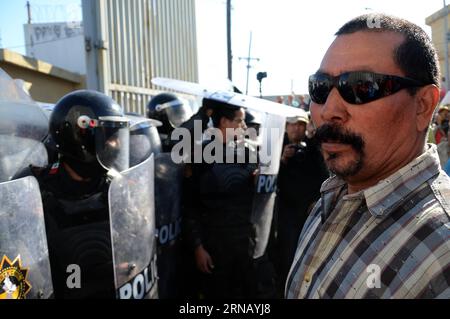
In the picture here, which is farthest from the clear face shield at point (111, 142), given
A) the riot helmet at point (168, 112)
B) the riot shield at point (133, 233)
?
the riot helmet at point (168, 112)

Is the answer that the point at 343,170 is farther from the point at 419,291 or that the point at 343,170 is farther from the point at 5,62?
the point at 5,62

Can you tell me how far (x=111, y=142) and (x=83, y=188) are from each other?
30 centimetres

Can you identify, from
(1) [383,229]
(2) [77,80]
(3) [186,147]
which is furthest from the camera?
(2) [77,80]

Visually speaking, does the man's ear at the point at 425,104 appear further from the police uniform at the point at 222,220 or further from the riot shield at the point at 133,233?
the police uniform at the point at 222,220

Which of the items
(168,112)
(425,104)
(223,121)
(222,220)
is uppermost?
(425,104)

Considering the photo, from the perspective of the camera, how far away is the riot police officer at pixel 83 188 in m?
1.96

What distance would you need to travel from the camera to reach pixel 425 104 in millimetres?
1114

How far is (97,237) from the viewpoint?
2020 millimetres

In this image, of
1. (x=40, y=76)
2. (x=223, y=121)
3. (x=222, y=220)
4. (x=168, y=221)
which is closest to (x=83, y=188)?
(x=168, y=221)

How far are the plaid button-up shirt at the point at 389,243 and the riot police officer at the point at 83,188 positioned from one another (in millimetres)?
1100

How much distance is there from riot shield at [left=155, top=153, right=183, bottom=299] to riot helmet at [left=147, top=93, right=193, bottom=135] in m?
1.90

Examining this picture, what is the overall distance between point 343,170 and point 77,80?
10.9 metres

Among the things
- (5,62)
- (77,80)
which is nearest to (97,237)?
(5,62)

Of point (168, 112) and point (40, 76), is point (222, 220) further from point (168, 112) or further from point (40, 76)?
point (40, 76)
